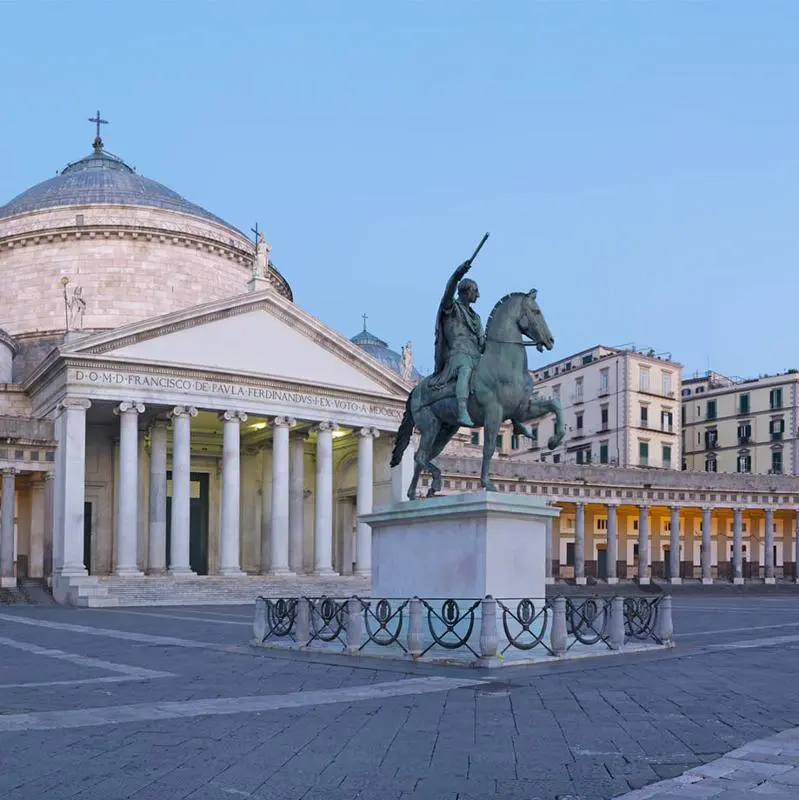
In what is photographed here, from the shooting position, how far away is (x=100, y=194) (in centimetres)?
6112

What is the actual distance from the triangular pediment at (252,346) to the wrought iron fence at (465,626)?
26687 mm

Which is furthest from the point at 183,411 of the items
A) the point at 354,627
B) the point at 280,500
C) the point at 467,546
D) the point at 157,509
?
the point at 467,546

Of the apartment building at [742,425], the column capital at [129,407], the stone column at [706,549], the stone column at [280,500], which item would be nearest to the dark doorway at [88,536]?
the column capital at [129,407]

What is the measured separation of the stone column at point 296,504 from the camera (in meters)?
52.1

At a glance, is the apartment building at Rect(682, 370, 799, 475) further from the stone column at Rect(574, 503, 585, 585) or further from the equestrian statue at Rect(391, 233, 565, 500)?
the equestrian statue at Rect(391, 233, 565, 500)

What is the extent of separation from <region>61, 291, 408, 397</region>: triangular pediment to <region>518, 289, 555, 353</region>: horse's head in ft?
94.2

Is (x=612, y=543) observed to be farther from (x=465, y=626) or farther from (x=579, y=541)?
(x=465, y=626)

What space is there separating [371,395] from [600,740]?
4301cm

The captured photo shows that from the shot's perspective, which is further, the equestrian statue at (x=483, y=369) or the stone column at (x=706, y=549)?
the stone column at (x=706, y=549)

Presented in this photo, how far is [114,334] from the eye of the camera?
146ft

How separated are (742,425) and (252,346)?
5986 cm

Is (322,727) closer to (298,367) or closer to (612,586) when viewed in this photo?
(298,367)

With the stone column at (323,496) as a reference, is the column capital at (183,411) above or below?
above

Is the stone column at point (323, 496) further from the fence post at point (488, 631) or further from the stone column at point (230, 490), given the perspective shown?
the fence post at point (488, 631)
